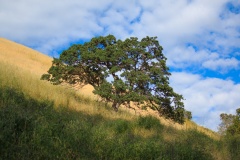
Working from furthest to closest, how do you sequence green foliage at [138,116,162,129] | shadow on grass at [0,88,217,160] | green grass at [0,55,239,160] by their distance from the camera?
green foliage at [138,116,162,129] → green grass at [0,55,239,160] → shadow on grass at [0,88,217,160]

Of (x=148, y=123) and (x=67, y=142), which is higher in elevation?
(x=148, y=123)

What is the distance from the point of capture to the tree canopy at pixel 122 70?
46.7ft

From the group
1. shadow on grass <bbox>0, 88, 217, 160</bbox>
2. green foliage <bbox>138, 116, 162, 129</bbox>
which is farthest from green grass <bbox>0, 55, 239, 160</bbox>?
green foliage <bbox>138, 116, 162, 129</bbox>

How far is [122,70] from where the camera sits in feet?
49.8

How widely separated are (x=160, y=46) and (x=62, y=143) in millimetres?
10427

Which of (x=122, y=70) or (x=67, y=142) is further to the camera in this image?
(x=122, y=70)

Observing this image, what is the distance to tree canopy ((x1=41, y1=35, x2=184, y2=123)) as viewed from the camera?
46.7 ft

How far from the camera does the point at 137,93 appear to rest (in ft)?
46.0

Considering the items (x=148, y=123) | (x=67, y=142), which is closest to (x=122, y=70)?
(x=148, y=123)

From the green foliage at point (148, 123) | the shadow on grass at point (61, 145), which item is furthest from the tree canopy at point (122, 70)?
the shadow on grass at point (61, 145)

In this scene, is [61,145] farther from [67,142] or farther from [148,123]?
[148,123]

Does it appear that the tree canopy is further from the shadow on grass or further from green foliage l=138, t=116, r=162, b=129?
the shadow on grass

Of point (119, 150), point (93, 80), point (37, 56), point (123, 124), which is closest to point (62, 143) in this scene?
point (119, 150)

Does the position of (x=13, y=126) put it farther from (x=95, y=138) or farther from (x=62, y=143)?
(x=95, y=138)
